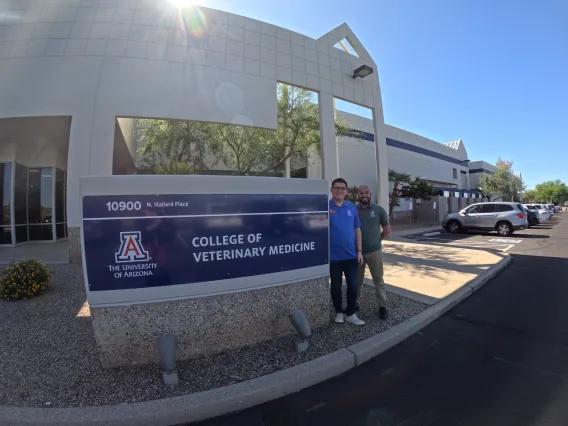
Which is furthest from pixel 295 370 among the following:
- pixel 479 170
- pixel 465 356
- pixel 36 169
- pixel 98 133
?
pixel 479 170

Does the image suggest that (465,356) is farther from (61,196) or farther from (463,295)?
(61,196)

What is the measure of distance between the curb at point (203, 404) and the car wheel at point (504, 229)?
50.9 feet

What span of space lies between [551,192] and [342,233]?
125481 millimetres

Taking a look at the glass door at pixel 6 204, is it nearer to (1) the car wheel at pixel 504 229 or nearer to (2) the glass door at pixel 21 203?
(2) the glass door at pixel 21 203

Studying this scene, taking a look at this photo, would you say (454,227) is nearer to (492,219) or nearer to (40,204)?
→ (492,219)

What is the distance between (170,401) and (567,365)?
378cm

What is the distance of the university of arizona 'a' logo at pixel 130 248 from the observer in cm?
277

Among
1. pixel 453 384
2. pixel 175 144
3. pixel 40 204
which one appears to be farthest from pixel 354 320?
pixel 40 204

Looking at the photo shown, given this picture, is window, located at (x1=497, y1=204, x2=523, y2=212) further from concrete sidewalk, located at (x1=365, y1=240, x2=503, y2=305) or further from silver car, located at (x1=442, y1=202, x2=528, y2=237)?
concrete sidewalk, located at (x1=365, y1=240, x2=503, y2=305)

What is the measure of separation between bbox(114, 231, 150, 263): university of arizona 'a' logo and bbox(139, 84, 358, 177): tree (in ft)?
34.7

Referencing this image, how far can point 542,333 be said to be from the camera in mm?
3760

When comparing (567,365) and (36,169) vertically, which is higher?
(36,169)

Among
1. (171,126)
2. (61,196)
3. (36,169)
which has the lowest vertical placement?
(61,196)

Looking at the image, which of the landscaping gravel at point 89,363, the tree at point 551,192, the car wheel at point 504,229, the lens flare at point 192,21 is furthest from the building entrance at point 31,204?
the tree at point 551,192
